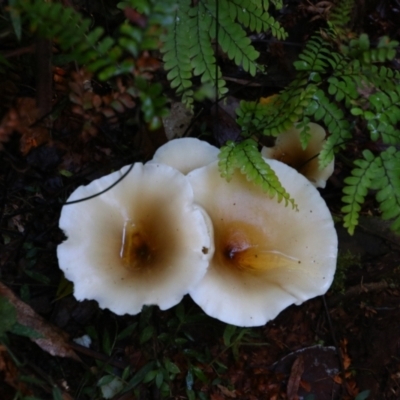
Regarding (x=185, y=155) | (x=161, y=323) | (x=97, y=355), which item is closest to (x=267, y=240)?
Answer: (x=185, y=155)

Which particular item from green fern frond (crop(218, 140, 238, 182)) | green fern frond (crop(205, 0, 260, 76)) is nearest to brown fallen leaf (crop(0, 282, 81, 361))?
green fern frond (crop(218, 140, 238, 182))

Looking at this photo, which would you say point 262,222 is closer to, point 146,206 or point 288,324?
point 146,206

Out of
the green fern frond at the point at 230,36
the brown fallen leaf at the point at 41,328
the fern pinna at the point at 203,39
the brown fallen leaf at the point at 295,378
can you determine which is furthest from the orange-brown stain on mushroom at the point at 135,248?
the brown fallen leaf at the point at 295,378

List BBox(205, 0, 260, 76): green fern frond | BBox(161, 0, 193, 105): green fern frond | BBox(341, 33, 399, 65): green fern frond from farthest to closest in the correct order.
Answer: BBox(205, 0, 260, 76): green fern frond → BBox(161, 0, 193, 105): green fern frond → BBox(341, 33, 399, 65): green fern frond

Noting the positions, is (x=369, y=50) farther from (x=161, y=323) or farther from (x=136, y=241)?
(x=161, y=323)

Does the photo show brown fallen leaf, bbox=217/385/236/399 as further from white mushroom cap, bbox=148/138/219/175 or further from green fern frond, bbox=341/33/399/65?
green fern frond, bbox=341/33/399/65

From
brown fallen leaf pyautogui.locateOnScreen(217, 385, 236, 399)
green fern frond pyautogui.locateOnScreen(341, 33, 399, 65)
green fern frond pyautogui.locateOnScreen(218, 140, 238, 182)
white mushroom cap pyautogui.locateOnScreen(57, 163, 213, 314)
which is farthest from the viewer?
brown fallen leaf pyautogui.locateOnScreen(217, 385, 236, 399)
